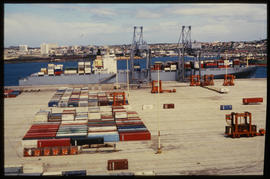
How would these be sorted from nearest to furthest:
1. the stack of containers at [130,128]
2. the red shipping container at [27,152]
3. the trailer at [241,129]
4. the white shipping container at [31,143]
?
1. the red shipping container at [27,152]
2. the white shipping container at [31,143]
3. the stack of containers at [130,128]
4. the trailer at [241,129]

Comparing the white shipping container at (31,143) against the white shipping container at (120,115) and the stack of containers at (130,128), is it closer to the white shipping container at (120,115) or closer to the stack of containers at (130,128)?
the stack of containers at (130,128)

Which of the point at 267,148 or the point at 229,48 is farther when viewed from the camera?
the point at 229,48

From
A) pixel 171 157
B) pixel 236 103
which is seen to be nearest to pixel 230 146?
pixel 171 157

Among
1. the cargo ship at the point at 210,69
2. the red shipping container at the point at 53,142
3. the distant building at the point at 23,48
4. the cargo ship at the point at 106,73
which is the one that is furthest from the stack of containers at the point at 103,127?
the distant building at the point at 23,48

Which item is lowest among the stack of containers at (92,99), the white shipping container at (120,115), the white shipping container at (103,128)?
the white shipping container at (103,128)

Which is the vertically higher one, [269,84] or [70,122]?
[269,84]

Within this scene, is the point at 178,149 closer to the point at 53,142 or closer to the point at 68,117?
the point at 53,142

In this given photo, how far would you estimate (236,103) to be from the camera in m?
50.0

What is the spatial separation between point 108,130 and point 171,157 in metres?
8.78

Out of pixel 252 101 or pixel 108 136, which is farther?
pixel 252 101

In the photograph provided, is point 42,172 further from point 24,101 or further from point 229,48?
point 229,48

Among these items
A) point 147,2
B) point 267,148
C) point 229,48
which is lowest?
point 267,148

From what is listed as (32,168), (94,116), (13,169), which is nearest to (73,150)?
(32,168)

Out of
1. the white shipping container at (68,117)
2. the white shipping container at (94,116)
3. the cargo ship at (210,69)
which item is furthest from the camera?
the cargo ship at (210,69)
